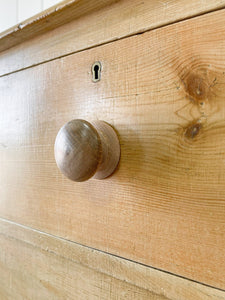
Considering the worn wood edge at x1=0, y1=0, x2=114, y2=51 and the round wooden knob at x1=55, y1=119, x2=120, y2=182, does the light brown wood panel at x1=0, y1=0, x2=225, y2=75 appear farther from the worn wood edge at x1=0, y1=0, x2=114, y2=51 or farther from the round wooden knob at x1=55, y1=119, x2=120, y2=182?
the round wooden knob at x1=55, y1=119, x2=120, y2=182

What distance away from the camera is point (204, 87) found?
251 mm

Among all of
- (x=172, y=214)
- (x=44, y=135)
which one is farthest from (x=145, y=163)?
(x=44, y=135)

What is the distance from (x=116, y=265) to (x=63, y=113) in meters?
0.19

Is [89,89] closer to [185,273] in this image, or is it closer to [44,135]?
[44,135]

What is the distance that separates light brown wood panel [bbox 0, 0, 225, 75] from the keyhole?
0.03 meters

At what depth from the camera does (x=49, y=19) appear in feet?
1.19

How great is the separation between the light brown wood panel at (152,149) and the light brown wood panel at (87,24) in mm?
11

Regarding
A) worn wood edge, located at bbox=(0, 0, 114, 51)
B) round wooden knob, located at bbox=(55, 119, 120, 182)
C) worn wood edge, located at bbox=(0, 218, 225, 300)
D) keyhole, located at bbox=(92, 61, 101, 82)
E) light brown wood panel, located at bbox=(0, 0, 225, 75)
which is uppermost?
worn wood edge, located at bbox=(0, 0, 114, 51)

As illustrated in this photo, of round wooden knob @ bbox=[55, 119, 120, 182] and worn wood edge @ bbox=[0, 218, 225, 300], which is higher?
round wooden knob @ bbox=[55, 119, 120, 182]

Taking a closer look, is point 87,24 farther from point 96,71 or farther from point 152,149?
point 152,149

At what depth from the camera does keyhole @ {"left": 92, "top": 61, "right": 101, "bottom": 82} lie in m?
0.33

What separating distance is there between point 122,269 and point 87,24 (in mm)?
284

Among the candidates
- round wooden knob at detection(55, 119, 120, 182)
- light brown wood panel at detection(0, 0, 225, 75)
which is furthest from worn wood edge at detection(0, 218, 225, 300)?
light brown wood panel at detection(0, 0, 225, 75)

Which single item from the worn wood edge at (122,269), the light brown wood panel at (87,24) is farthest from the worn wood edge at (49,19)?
the worn wood edge at (122,269)
